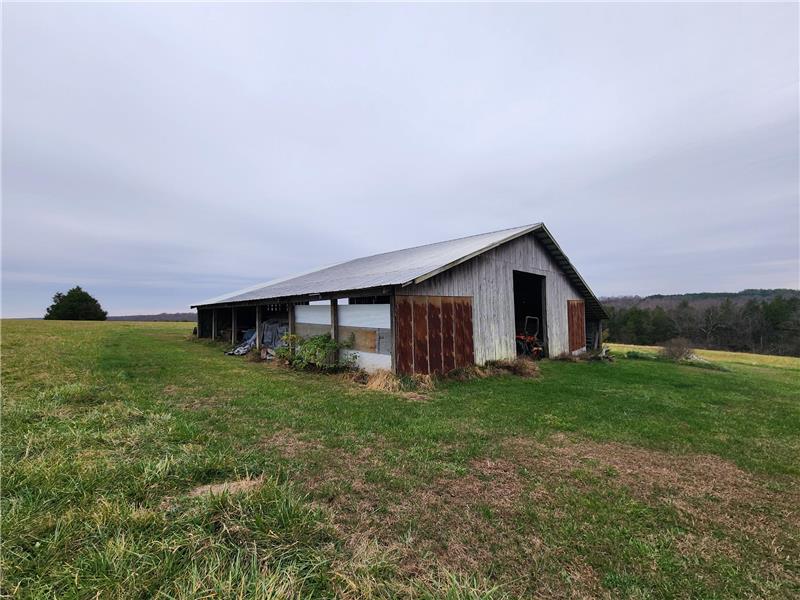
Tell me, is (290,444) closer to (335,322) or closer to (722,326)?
(335,322)

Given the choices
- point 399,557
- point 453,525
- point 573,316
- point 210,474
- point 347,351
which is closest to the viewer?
point 399,557

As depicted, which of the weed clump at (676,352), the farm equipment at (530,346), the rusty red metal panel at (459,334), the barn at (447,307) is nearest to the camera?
the barn at (447,307)

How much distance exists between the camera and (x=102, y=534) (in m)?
2.66

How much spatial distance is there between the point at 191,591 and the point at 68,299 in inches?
2751

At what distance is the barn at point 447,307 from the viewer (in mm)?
9734

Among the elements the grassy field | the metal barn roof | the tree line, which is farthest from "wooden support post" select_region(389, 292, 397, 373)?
the tree line

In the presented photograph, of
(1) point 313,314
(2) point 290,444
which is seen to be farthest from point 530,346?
(2) point 290,444

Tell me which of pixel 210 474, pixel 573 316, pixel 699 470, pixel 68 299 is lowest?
pixel 699 470

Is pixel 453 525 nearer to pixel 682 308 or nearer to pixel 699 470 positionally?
pixel 699 470

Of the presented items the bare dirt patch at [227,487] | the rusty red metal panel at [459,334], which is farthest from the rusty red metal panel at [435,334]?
the bare dirt patch at [227,487]

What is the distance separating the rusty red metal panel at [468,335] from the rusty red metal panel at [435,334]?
3.85 feet

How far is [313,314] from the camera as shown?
12.5 meters

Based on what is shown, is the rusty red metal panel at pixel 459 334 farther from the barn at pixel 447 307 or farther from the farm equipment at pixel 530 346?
the farm equipment at pixel 530 346

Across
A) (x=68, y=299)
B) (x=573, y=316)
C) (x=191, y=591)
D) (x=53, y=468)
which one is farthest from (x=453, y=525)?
(x=68, y=299)
